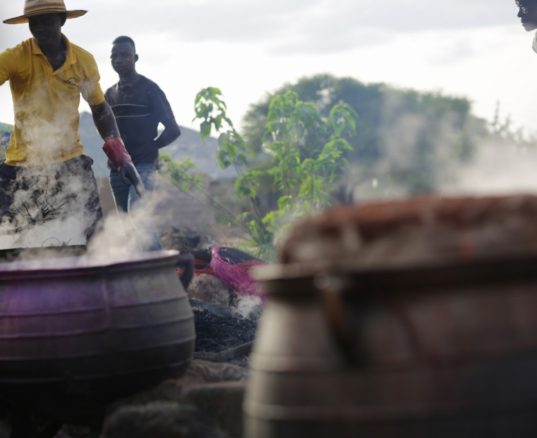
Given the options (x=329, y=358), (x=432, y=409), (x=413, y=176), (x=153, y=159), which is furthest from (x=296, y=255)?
(x=413, y=176)

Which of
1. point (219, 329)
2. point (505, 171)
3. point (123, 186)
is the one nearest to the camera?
point (219, 329)

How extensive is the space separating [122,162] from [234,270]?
319 centimetres

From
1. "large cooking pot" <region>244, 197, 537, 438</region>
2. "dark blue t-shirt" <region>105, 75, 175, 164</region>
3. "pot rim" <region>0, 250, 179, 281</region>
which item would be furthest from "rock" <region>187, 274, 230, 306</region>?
"large cooking pot" <region>244, 197, 537, 438</region>

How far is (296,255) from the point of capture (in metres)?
3.09

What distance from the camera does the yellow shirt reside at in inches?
279

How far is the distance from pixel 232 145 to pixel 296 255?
11.5 metres

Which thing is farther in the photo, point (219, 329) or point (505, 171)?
point (505, 171)

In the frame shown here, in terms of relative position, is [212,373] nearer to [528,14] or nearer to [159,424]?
[159,424]

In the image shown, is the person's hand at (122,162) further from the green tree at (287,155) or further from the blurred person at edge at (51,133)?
the green tree at (287,155)

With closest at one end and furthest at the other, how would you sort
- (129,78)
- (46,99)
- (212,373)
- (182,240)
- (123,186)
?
(212,373) < (46,99) < (123,186) < (129,78) < (182,240)

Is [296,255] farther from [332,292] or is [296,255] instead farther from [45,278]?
[45,278]


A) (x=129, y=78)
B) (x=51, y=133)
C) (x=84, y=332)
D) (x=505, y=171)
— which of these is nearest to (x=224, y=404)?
(x=84, y=332)

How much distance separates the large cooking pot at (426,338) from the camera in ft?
9.04

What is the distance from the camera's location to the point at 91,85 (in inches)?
288
